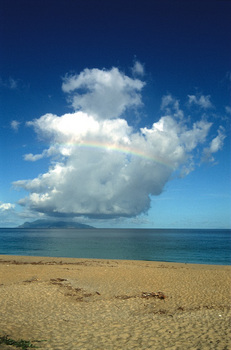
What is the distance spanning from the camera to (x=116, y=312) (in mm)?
13375

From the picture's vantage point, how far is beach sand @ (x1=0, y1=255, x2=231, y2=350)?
9.60 m

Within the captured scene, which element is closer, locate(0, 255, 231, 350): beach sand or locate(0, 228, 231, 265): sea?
locate(0, 255, 231, 350): beach sand

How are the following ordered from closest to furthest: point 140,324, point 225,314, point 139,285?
1. point 140,324
2. point 225,314
3. point 139,285

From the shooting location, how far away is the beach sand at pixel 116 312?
9602 millimetres

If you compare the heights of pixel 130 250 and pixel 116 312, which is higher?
pixel 116 312

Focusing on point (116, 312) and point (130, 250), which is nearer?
point (116, 312)

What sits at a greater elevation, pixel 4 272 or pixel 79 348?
pixel 79 348

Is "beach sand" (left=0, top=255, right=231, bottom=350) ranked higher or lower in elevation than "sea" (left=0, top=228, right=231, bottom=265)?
higher

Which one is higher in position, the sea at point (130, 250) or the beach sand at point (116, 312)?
the beach sand at point (116, 312)

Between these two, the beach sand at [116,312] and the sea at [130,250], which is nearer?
the beach sand at [116,312]

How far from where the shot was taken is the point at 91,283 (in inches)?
829

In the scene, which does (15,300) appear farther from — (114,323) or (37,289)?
(114,323)

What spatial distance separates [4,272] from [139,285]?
46.9 feet

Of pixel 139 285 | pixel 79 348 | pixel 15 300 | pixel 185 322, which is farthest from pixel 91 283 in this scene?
pixel 79 348
